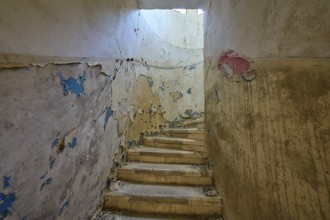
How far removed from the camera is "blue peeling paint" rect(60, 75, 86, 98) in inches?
43.2

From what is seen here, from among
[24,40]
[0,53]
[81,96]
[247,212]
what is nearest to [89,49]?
[81,96]

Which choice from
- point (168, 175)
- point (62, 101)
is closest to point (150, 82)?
point (168, 175)

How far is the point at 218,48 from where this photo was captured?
70.5 inches

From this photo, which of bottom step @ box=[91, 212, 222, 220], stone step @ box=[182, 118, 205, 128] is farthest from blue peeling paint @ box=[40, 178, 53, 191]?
stone step @ box=[182, 118, 205, 128]

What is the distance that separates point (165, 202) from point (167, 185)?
251 millimetres

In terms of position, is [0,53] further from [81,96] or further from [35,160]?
[81,96]

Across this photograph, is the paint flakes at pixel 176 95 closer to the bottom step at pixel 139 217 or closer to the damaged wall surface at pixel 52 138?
the damaged wall surface at pixel 52 138

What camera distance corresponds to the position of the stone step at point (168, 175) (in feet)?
6.16

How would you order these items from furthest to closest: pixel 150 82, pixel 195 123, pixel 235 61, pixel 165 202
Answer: pixel 195 123
pixel 150 82
pixel 165 202
pixel 235 61

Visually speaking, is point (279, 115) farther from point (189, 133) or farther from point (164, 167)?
point (189, 133)

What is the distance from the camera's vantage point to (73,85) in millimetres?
1185

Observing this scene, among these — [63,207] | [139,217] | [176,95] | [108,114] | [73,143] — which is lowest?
[139,217]

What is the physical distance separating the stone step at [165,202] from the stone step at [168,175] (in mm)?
170

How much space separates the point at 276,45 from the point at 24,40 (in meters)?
1.10
